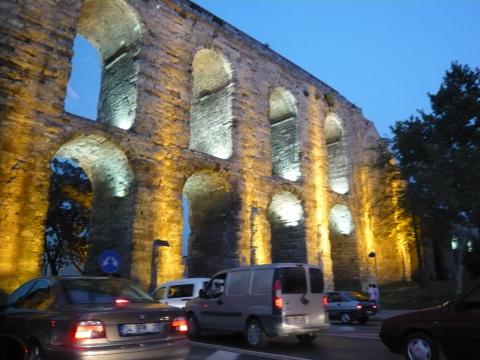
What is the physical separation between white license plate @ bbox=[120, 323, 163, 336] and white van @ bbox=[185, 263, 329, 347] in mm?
3630

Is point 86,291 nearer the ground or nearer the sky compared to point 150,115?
nearer the ground

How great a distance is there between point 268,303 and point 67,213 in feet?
65.6

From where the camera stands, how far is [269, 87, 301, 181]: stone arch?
22.0 metres

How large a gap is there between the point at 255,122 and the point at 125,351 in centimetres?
1609

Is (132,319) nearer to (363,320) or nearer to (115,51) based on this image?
(363,320)

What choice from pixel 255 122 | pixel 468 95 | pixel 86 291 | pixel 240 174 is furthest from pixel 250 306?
pixel 468 95

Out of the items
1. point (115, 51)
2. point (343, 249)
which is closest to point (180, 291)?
point (115, 51)

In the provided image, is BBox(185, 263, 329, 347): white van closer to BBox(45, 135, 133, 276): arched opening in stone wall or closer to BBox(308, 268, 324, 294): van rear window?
BBox(308, 268, 324, 294): van rear window

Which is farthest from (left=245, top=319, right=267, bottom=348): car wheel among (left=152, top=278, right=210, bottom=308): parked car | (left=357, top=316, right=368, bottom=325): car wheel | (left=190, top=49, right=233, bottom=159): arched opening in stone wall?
(left=190, top=49, right=233, bottom=159): arched opening in stone wall

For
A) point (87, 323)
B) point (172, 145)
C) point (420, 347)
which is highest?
point (172, 145)

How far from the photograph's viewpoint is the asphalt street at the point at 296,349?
680 centimetres

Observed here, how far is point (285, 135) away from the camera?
74.8 feet

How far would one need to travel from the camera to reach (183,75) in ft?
55.9

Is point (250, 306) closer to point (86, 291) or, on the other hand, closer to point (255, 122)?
point (86, 291)
